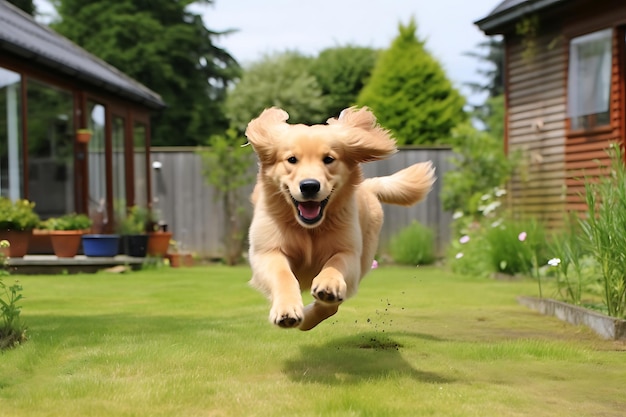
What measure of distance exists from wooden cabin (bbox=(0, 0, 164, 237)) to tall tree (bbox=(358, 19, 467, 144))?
6.23 metres

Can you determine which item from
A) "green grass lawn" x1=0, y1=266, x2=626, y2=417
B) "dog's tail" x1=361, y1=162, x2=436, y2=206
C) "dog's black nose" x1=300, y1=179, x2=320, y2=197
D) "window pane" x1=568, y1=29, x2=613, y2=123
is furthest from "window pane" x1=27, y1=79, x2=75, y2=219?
"dog's black nose" x1=300, y1=179, x2=320, y2=197

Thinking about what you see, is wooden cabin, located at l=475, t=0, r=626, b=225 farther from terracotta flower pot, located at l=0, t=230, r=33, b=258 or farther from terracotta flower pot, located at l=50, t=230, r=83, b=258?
terracotta flower pot, located at l=0, t=230, r=33, b=258

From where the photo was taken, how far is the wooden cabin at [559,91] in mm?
11320

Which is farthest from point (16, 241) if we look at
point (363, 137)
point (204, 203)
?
point (363, 137)

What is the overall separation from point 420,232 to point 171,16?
19.2 meters

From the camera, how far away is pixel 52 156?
14016 mm

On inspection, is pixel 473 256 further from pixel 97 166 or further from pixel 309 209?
pixel 309 209

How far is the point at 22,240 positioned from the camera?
1056 cm

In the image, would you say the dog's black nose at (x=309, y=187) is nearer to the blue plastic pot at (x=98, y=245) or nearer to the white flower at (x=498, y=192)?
the blue plastic pot at (x=98, y=245)

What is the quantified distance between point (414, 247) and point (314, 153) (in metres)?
10.0

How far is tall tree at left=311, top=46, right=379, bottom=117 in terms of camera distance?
102 feet

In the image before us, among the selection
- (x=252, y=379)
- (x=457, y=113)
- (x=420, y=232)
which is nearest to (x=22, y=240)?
(x=420, y=232)

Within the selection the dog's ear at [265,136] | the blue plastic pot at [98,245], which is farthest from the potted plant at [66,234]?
the dog's ear at [265,136]

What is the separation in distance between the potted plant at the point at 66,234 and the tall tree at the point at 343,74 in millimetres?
19954
